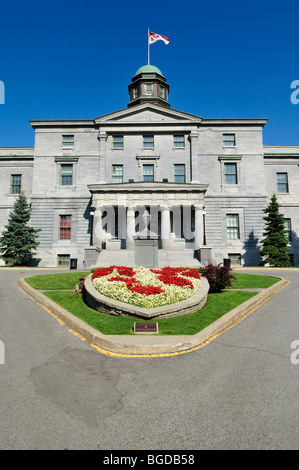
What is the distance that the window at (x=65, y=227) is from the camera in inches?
1296

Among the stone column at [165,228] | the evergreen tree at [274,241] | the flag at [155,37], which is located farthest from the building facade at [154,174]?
the flag at [155,37]

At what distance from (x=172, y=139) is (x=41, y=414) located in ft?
110

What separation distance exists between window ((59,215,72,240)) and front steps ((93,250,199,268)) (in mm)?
8521

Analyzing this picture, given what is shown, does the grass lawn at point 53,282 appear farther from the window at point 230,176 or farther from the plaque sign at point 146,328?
the window at point 230,176

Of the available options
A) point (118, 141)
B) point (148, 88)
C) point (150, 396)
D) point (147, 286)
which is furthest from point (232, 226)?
point (150, 396)

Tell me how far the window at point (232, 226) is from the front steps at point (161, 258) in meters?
8.61

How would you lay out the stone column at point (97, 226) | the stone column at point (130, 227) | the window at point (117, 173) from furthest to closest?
the window at point (117, 173)
the stone column at point (97, 226)
the stone column at point (130, 227)

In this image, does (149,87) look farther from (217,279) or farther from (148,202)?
(217,279)

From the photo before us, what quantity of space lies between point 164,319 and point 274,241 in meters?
24.1

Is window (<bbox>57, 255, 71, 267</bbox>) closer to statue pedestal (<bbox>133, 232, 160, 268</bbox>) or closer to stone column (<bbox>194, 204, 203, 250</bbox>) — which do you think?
stone column (<bbox>194, 204, 203, 250</bbox>)

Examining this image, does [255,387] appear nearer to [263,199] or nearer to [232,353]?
[232,353]

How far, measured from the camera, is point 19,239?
29.8 m

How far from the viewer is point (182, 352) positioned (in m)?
6.71

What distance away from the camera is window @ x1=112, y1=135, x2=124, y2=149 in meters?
34.3
